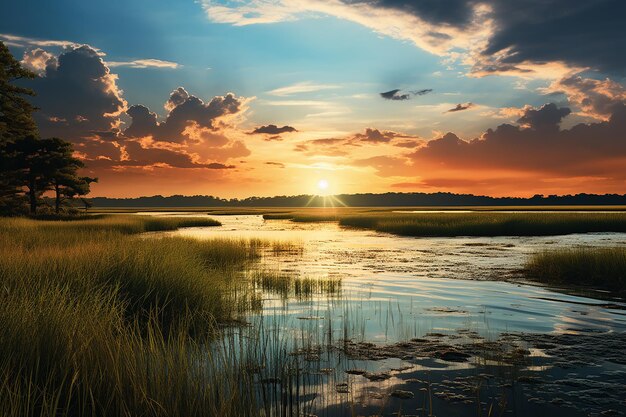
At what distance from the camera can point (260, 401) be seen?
696cm

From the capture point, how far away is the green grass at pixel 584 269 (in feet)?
61.5

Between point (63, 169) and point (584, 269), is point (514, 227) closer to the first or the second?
point (584, 269)

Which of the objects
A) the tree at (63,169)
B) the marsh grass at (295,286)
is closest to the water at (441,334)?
the marsh grass at (295,286)

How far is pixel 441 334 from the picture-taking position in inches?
431

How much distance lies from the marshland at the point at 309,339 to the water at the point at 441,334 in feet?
0.14

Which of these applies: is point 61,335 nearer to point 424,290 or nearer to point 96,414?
point 96,414

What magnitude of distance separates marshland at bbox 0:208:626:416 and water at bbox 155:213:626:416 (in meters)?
0.04

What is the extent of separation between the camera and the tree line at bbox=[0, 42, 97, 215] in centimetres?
5466

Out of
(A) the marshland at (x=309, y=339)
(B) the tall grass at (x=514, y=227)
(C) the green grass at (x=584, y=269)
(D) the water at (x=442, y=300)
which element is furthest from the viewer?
(B) the tall grass at (x=514, y=227)

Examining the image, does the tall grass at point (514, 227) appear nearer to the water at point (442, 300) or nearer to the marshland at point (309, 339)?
the water at point (442, 300)

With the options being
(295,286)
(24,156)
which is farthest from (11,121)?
(295,286)

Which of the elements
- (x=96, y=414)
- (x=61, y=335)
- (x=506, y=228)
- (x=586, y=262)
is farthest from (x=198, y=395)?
(x=506, y=228)

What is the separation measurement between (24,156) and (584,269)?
5724 cm

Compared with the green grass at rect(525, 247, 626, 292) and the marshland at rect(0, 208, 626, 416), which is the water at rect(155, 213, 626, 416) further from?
the green grass at rect(525, 247, 626, 292)
